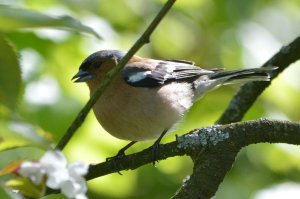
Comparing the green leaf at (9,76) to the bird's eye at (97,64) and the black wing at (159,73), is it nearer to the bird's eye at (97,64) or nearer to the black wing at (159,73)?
the black wing at (159,73)

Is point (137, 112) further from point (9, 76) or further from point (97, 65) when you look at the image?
Answer: point (9, 76)

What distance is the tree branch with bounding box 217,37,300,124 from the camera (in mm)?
3508

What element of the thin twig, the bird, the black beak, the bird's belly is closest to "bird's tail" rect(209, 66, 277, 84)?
the bird

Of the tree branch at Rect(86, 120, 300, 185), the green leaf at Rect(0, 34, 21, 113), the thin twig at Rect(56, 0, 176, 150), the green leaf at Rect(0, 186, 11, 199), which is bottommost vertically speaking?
the green leaf at Rect(0, 186, 11, 199)

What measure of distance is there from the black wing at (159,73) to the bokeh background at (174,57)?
0.64ft

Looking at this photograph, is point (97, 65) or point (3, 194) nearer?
point (3, 194)

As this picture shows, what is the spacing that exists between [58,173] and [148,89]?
3.27 metres

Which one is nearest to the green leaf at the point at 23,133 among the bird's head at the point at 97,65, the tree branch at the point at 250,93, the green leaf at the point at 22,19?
the green leaf at the point at 22,19

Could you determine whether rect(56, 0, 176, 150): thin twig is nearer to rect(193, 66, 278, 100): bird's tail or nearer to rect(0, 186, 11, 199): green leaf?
rect(0, 186, 11, 199): green leaf

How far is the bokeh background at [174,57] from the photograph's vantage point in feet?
12.1

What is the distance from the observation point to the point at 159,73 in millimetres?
4664

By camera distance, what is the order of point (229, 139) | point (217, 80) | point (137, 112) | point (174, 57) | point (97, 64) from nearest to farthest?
point (229, 139)
point (137, 112)
point (97, 64)
point (217, 80)
point (174, 57)

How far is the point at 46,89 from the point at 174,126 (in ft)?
3.51

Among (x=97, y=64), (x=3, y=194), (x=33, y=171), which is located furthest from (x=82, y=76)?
(x=3, y=194)
